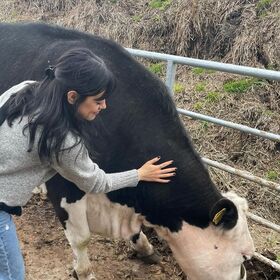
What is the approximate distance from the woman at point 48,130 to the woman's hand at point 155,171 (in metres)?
0.49

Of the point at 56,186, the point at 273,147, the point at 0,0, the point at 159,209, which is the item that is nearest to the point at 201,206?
the point at 159,209

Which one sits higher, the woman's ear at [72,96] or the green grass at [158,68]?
the woman's ear at [72,96]

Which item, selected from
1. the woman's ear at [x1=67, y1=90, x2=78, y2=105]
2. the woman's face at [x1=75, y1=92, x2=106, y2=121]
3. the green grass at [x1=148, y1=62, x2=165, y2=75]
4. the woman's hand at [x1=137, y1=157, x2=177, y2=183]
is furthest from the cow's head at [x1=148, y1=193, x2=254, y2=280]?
the green grass at [x1=148, y1=62, x2=165, y2=75]

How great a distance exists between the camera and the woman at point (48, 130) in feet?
7.39

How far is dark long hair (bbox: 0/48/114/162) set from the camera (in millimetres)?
2236

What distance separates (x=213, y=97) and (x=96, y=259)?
300cm

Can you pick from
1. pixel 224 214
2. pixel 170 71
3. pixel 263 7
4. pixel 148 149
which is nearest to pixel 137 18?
pixel 263 7

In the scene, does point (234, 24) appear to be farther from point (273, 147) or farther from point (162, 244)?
point (162, 244)

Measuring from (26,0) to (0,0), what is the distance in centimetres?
123

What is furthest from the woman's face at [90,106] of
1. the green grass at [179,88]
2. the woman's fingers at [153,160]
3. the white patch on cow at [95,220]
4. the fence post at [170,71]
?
the green grass at [179,88]

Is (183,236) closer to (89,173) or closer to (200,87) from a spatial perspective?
(89,173)

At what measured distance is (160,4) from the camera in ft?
27.3

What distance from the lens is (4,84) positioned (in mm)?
3873

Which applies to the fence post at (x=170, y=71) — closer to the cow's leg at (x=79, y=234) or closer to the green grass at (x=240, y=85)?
the cow's leg at (x=79, y=234)
